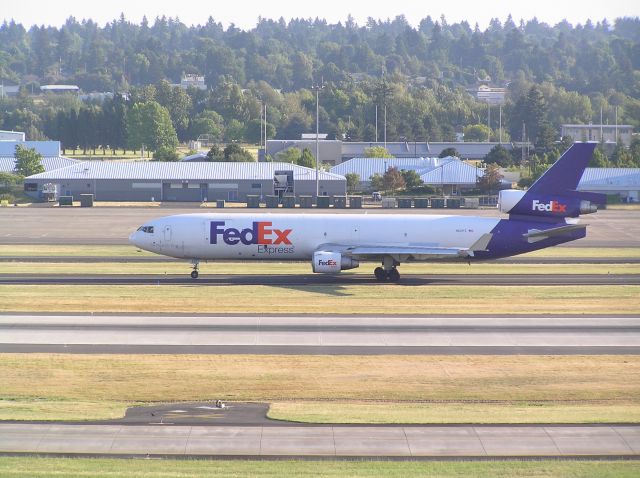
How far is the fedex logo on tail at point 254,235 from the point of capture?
62.6 m

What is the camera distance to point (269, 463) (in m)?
27.6

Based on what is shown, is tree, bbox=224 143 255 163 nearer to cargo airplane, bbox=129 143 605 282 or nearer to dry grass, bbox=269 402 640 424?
cargo airplane, bbox=129 143 605 282

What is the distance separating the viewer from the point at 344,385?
36938 millimetres

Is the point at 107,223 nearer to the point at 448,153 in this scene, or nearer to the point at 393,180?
the point at 393,180

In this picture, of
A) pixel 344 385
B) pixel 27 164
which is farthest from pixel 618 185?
pixel 344 385

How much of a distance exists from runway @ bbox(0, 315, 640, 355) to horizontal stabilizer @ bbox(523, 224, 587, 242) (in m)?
12.5

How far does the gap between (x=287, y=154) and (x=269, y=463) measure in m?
145

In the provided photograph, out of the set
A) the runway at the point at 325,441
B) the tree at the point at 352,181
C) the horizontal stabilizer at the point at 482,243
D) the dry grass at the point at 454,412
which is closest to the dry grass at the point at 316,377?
the dry grass at the point at 454,412

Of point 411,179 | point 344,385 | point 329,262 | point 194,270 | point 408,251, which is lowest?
point 344,385

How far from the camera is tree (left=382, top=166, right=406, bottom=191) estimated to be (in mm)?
141375

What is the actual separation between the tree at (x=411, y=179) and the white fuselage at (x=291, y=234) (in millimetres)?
78873

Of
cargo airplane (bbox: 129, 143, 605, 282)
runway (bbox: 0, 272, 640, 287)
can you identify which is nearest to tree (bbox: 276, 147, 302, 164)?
runway (bbox: 0, 272, 640, 287)

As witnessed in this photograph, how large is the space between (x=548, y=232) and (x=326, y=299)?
16212 mm

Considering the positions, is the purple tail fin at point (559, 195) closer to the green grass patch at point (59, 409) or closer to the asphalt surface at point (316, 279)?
the asphalt surface at point (316, 279)
